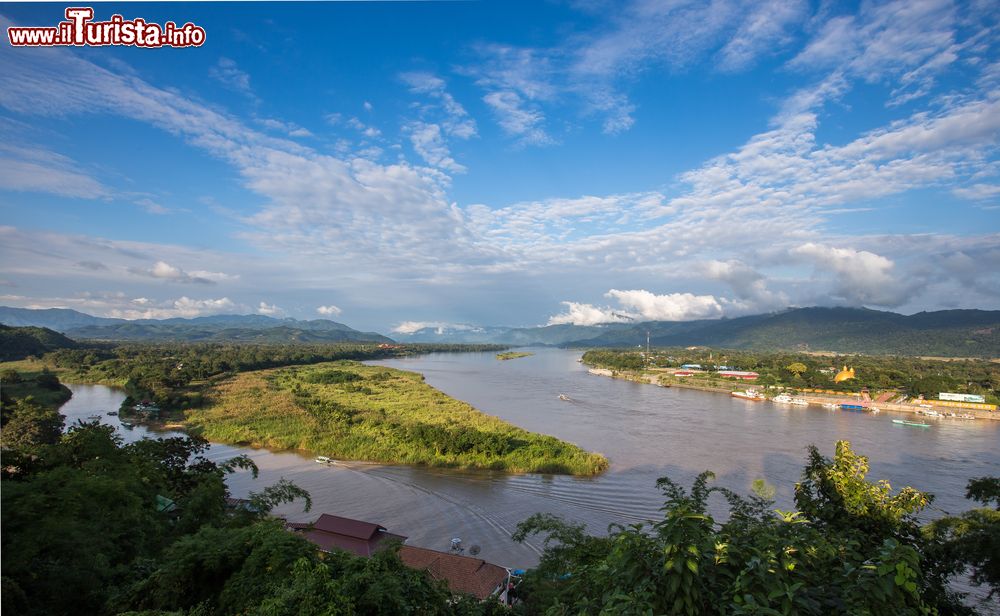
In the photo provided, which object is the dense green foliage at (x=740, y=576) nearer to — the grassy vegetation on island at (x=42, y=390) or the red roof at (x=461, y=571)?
the red roof at (x=461, y=571)

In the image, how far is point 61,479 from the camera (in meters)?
7.45

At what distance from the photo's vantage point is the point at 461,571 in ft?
38.9

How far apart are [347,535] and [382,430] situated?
14.2 metres

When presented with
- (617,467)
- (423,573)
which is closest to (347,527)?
(423,573)

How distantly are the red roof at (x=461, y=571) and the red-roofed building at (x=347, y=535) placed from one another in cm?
95

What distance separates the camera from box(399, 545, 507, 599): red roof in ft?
37.1

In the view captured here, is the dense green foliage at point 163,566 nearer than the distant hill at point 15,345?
Yes

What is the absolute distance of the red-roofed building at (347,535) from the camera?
12852 mm

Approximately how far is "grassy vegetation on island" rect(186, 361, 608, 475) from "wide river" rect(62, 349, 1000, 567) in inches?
44.1

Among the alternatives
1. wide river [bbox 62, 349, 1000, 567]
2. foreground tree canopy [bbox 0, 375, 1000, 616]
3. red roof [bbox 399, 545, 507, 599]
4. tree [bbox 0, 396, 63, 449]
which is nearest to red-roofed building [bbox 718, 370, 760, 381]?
wide river [bbox 62, 349, 1000, 567]

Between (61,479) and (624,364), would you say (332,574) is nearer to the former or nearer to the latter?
(61,479)

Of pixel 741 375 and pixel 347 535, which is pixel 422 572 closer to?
pixel 347 535

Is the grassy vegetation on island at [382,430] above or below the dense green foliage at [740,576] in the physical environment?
below

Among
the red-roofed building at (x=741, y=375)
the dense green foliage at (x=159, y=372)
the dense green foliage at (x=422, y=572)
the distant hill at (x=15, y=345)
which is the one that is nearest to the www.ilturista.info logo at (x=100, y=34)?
the dense green foliage at (x=422, y=572)
